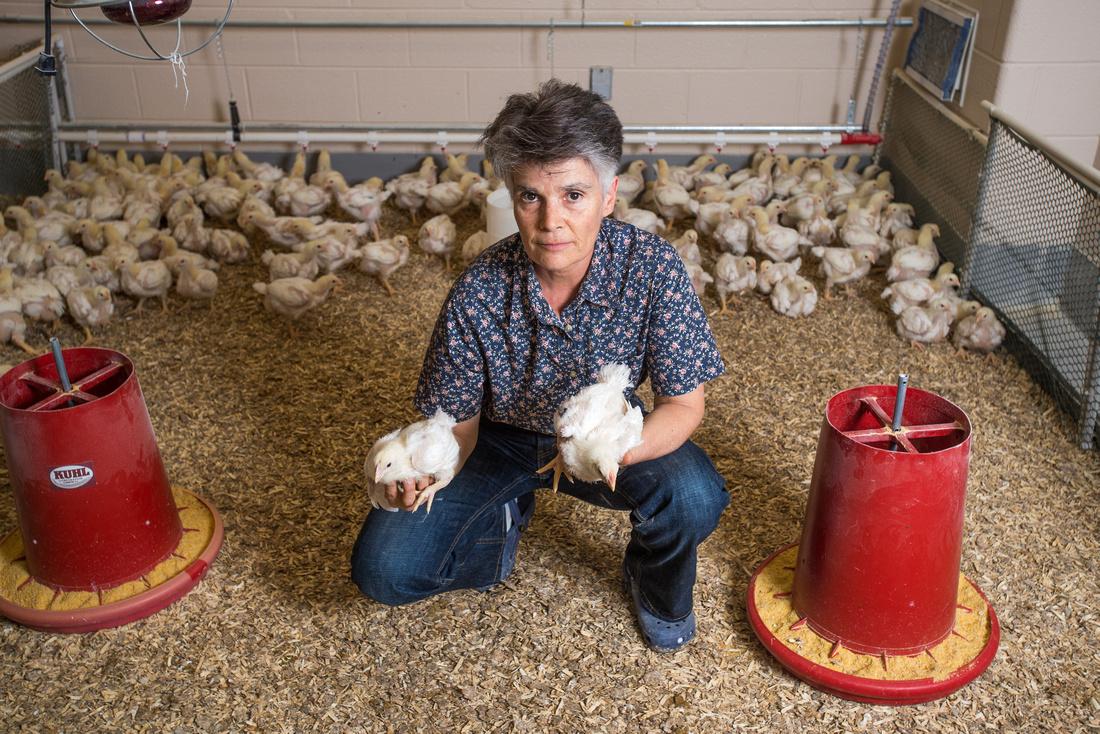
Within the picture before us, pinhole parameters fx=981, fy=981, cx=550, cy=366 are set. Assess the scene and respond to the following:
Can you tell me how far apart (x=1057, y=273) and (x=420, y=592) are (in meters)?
2.90

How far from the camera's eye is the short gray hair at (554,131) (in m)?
2.16

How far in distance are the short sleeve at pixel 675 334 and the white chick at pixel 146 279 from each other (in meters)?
2.91

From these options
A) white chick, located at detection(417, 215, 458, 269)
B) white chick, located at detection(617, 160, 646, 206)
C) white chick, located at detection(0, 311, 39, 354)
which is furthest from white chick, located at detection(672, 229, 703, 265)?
white chick, located at detection(0, 311, 39, 354)

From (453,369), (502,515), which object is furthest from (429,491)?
(502,515)

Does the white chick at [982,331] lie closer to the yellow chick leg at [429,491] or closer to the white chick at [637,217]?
the white chick at [637,217]

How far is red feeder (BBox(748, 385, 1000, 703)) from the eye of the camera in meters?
2.29

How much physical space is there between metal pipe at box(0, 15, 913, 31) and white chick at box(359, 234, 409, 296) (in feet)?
5.04

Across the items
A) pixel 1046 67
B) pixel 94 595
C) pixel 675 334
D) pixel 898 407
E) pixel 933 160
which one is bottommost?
pixel 94 595

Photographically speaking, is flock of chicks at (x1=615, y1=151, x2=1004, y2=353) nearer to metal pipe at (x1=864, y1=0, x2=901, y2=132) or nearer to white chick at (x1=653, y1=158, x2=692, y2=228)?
white chick at (x1=653, y1=158, x2=692, y2=228)

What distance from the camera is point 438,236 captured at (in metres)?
4.91

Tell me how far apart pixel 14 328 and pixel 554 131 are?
3.07 meters

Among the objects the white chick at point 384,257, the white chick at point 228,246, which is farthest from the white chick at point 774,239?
the white chick at point 228,246

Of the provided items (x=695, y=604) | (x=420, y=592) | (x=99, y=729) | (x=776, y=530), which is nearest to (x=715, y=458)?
(x=776, y=530)

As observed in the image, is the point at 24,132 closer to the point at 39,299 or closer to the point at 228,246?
the point at 228,246
